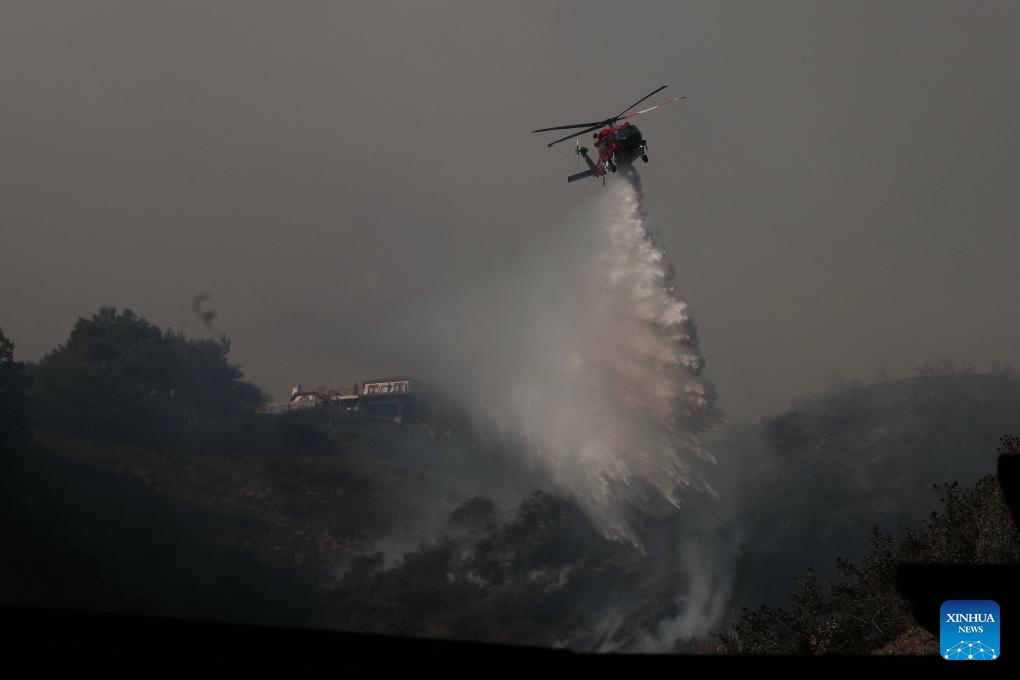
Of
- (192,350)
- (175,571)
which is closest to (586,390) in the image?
(175,571)

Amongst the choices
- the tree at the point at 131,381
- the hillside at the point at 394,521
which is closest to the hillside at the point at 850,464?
the hillside at the point at 394,521

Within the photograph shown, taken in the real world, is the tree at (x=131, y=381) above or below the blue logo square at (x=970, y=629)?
above

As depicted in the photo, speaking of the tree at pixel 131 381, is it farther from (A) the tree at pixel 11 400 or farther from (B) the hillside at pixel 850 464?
(B) the hillside at pixel 850 464

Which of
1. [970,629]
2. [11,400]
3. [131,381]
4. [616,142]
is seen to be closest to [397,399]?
[131,381]

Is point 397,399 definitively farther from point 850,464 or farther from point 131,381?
point 850,464

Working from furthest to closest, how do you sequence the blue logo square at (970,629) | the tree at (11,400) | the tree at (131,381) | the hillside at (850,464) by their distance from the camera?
the tree at (131,381) < the hillside at (850,464) < the tree at (11,400) < the blue logo square at (970,629)

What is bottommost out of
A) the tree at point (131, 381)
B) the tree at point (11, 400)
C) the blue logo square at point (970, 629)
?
the blue logo square at point (970, 629)

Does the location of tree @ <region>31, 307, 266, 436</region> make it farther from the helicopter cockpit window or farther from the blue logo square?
the blue logo square
